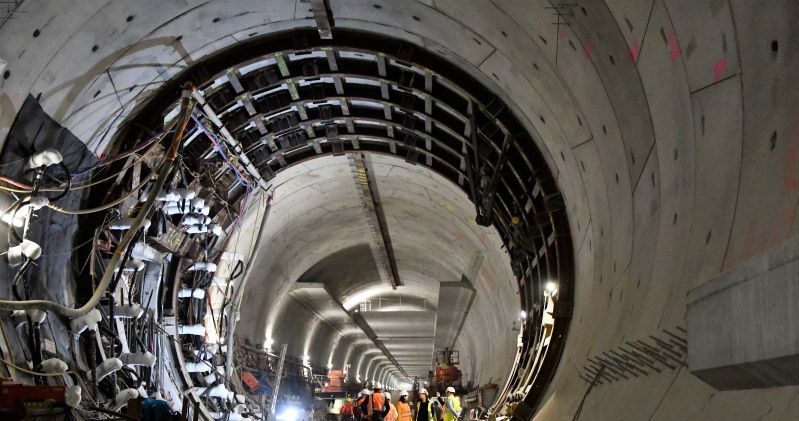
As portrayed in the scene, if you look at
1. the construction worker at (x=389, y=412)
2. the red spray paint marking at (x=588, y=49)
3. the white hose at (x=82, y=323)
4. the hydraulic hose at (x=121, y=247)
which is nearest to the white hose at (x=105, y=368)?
the white hose at (x=82, y=323)

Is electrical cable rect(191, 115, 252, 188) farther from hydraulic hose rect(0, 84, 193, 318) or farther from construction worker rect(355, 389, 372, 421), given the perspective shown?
construction worker rect(355, 389, 372, 421)

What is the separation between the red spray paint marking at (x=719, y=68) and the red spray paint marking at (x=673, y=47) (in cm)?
67

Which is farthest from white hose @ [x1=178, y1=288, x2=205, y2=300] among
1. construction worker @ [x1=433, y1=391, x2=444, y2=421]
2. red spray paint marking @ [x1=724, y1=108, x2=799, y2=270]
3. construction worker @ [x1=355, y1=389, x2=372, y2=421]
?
red spray paint marking @ [x1=724, y1=108, x2=799, y2=270]

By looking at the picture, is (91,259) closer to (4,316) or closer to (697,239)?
(4,316)

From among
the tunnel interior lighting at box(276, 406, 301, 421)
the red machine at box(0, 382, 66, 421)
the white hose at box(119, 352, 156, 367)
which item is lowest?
the red machine at box(0, 382, 66, 421)

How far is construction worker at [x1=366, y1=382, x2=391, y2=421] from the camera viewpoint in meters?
12.6

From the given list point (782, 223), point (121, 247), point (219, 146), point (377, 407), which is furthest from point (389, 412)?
point (782, 223)

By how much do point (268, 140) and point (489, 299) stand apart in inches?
358

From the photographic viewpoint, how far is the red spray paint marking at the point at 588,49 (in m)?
6.98

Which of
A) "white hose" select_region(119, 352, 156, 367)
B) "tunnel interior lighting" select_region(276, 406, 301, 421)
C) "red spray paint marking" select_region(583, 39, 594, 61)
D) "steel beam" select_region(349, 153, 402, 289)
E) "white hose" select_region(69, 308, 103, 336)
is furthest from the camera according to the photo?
"tunnel interior lighting" select_region(276, 406, 301, 421)

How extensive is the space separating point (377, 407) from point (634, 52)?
8.45 meters

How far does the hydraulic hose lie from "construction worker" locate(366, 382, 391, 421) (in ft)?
16.2

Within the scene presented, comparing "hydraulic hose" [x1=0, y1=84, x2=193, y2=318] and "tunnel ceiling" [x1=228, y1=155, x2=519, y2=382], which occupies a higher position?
"tunnel ceiling" [x1=228, y1=155, x2=519, y2=382]

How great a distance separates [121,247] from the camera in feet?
30.8
